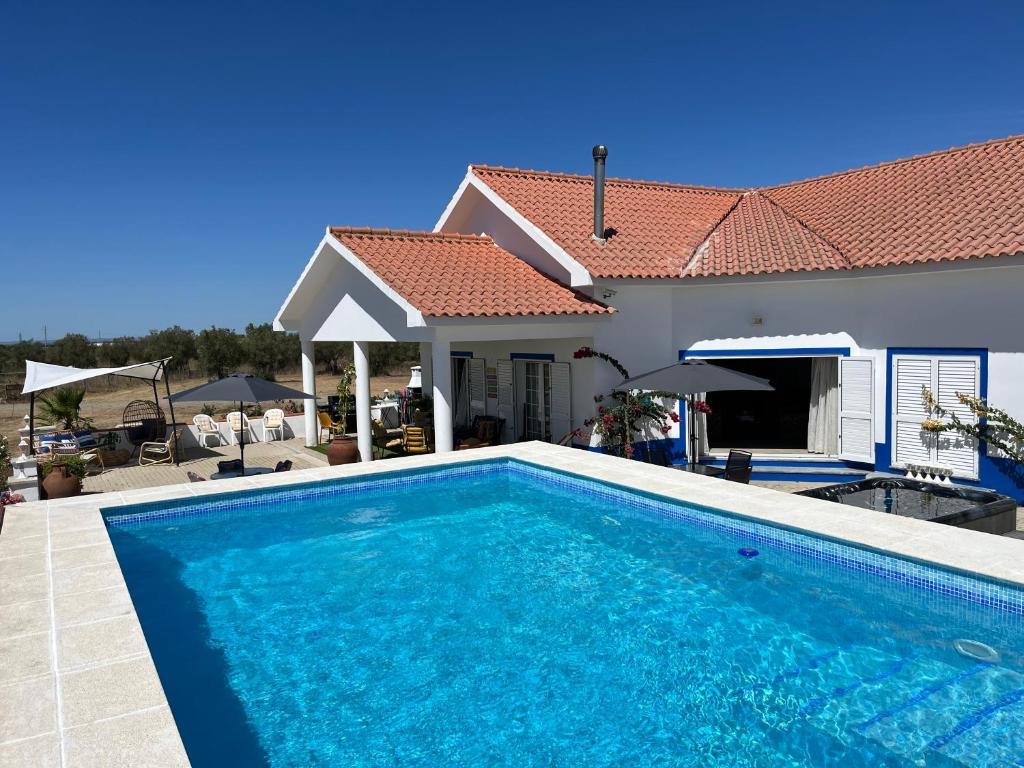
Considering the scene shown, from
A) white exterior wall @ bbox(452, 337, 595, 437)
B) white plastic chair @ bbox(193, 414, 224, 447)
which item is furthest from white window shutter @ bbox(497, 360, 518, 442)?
white plastic chair @ bbox(193, 414, 224, 447)

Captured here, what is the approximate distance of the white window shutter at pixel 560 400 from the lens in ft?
56.0

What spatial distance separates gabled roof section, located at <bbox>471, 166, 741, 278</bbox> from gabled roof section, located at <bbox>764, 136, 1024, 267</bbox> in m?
2.87

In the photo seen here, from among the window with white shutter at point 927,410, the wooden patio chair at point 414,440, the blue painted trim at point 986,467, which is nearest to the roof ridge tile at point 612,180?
the wooden patio chair at point 414,440

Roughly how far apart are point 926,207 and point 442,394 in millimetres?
11639

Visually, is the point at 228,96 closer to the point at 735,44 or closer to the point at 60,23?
the point at 60,23

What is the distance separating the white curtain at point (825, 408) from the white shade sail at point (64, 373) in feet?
54.0

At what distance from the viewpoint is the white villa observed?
1380 cm

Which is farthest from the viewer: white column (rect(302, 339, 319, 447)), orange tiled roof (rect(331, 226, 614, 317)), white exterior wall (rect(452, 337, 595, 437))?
white column (rect(302, 339, 319, 447))

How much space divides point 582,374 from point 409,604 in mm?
9227

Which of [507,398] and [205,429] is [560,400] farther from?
[205,429]

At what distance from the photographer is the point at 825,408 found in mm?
16312

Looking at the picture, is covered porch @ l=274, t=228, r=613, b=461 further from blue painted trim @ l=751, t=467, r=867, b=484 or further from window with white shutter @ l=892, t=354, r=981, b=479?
window with white shutter @ l=892, t=354, r=981, b=479

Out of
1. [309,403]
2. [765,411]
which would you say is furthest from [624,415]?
[309,403]

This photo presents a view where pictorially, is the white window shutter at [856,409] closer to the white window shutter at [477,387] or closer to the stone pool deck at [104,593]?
the stone pool deck at [104,593]
